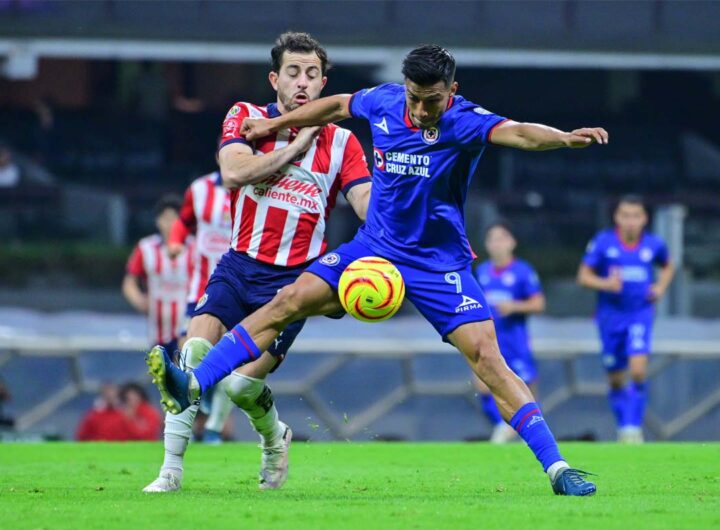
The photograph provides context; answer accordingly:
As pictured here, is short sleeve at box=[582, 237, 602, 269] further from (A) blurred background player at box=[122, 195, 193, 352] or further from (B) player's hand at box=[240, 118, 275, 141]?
(B) player's hand at box=[240, 118, 275, 141]

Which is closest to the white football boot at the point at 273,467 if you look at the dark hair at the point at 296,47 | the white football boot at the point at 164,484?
the white football boot at the point at 164,484

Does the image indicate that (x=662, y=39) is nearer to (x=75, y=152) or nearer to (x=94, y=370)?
(x=75, y=152)

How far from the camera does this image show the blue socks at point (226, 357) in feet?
21.1

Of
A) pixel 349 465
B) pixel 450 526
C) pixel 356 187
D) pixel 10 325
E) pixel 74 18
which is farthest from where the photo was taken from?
pixel 74 18

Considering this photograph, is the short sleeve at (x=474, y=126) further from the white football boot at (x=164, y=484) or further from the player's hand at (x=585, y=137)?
the white football boot at (x=164, y=484)

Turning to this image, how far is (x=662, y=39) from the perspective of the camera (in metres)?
23.8

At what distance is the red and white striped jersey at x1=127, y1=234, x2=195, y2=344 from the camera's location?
43.5 ft

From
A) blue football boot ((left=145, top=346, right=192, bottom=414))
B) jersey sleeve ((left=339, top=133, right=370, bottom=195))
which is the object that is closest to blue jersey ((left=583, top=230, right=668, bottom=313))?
jersey sleeve ((left=339, top=133, right=370, bottom=195))

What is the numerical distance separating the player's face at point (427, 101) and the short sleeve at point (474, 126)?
0.34 feet

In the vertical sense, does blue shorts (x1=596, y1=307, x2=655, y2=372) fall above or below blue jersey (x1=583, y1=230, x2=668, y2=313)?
below

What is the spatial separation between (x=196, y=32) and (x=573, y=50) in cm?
627

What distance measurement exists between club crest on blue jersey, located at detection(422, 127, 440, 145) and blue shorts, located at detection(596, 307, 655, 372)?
697cm

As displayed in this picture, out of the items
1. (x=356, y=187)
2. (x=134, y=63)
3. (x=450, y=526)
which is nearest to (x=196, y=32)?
(x=134, y=63)

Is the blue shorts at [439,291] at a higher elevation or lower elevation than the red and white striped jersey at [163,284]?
higher
